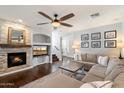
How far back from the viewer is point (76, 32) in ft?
20.6

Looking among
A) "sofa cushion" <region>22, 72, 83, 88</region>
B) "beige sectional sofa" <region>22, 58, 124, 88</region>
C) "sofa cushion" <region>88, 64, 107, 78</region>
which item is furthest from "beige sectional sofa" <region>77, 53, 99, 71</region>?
"sofa cushion" <region>22, 72, 83, 88</region>

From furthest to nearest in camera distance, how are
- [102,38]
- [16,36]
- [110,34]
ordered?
[102,38] → [110,34] → [16,36]

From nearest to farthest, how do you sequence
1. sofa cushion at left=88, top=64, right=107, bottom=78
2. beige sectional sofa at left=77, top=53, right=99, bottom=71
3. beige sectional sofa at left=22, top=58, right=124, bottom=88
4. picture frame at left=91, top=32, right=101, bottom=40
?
beige sectional sofa at left=22, top=58, right=124, bottom=88, sofa cushion at left=88, top=64, right=107, bottom=78, beige sectional sofa at left=77, top=53, right=99, bottom=71, picture frame at left=91, top=32, right=101, bottom=40

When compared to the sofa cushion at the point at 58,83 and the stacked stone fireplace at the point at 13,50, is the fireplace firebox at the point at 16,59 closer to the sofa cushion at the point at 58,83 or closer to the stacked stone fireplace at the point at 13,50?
the stacked stone fireplace at the point at 13,50

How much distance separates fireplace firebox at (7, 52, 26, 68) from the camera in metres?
4.27

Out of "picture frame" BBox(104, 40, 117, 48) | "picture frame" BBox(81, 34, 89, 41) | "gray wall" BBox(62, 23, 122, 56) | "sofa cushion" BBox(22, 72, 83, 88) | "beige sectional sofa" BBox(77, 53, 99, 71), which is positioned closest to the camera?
"sofa cushion" BBox(22, 72, 83, 88)

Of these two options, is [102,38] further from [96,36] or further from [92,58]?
[92,58]

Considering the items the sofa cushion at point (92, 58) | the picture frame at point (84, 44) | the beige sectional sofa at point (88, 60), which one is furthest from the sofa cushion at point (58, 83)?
the picture frame at point (84, 44)

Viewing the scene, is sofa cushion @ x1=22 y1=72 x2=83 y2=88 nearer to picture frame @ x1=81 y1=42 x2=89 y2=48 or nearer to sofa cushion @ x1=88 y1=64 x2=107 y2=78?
sofa cushion @ x1=88 y1=64 x2=107 y2=78

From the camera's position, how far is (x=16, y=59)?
14.9 feet

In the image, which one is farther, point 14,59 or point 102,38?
point 102,38

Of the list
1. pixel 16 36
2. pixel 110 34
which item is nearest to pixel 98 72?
pixel 110 34
